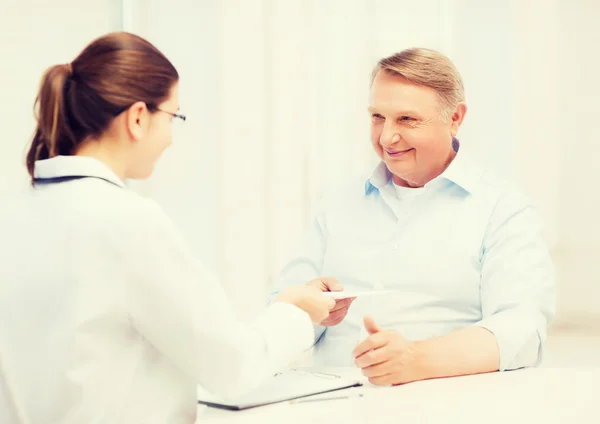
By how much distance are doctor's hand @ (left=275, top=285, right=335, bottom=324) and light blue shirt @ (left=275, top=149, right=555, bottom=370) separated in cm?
48

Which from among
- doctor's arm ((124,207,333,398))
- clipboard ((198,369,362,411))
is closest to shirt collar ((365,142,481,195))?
clipboard ((198,369,362,411))

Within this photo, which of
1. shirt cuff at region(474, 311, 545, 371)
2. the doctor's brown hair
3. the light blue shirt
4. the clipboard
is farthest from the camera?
the light blue shirt

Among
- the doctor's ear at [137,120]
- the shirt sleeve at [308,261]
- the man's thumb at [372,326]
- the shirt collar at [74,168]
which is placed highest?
the doctor's ear at [137,120]

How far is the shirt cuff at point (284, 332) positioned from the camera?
126 cm

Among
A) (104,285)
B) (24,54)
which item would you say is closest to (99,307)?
(104,285)

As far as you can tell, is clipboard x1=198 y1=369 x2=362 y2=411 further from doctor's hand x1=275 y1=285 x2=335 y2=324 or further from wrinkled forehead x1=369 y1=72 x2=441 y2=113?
wrinkled forehead x1=369 y1=72 x2=441 y2=113

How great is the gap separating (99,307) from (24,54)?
1.72 meters

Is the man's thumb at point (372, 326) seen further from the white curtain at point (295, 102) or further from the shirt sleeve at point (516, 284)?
the white curtain at point (295, 102)

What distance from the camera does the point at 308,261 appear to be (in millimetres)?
2115

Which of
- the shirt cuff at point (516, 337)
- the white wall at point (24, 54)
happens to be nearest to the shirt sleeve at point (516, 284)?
the shirt cuff at point (516, 337)

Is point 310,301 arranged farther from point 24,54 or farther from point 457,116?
point 24,54

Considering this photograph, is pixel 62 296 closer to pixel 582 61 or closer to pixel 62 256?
pixel 62 256

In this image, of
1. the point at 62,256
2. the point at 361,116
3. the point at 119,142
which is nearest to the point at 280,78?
the point at 361,116

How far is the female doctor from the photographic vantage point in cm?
107
